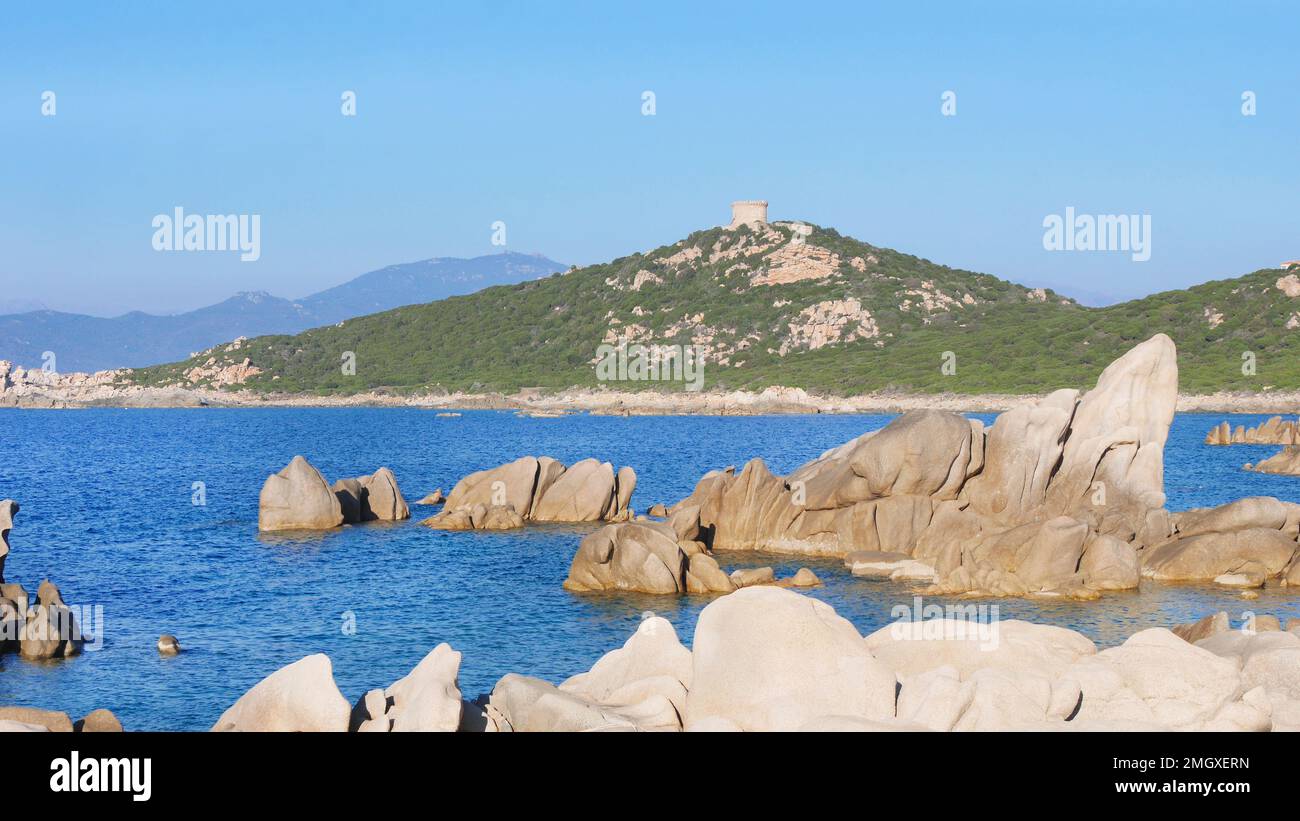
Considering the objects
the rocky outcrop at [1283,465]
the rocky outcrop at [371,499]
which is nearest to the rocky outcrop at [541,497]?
the rocky outcrop at [371,499]

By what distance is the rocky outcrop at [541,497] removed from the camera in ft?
183

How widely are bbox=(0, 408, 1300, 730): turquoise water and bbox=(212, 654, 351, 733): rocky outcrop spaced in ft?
23.0

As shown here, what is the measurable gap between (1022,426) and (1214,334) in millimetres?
134052

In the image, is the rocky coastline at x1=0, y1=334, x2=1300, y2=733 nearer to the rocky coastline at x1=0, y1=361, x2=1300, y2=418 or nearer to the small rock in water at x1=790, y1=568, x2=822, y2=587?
the small rock in water at x1=790, y1=568, x2=822, y2=587

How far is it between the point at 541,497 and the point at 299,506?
1103cm

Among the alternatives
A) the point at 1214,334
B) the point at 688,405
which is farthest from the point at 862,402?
the point at 1214,334

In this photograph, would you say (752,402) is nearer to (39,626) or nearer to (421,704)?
(39,626)

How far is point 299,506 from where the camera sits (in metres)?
55.5

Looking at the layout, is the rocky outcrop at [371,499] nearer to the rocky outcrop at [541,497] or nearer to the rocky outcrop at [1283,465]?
the rocky outcrop at [541,497]

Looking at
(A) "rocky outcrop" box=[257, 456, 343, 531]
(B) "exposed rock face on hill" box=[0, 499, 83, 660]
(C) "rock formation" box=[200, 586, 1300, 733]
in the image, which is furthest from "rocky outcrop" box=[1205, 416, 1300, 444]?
(B) "exposed rock face on hill" box=[0, 499, 83, 660]

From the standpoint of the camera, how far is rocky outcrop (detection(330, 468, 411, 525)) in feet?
188

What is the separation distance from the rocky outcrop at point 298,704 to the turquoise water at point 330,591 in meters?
7.00
